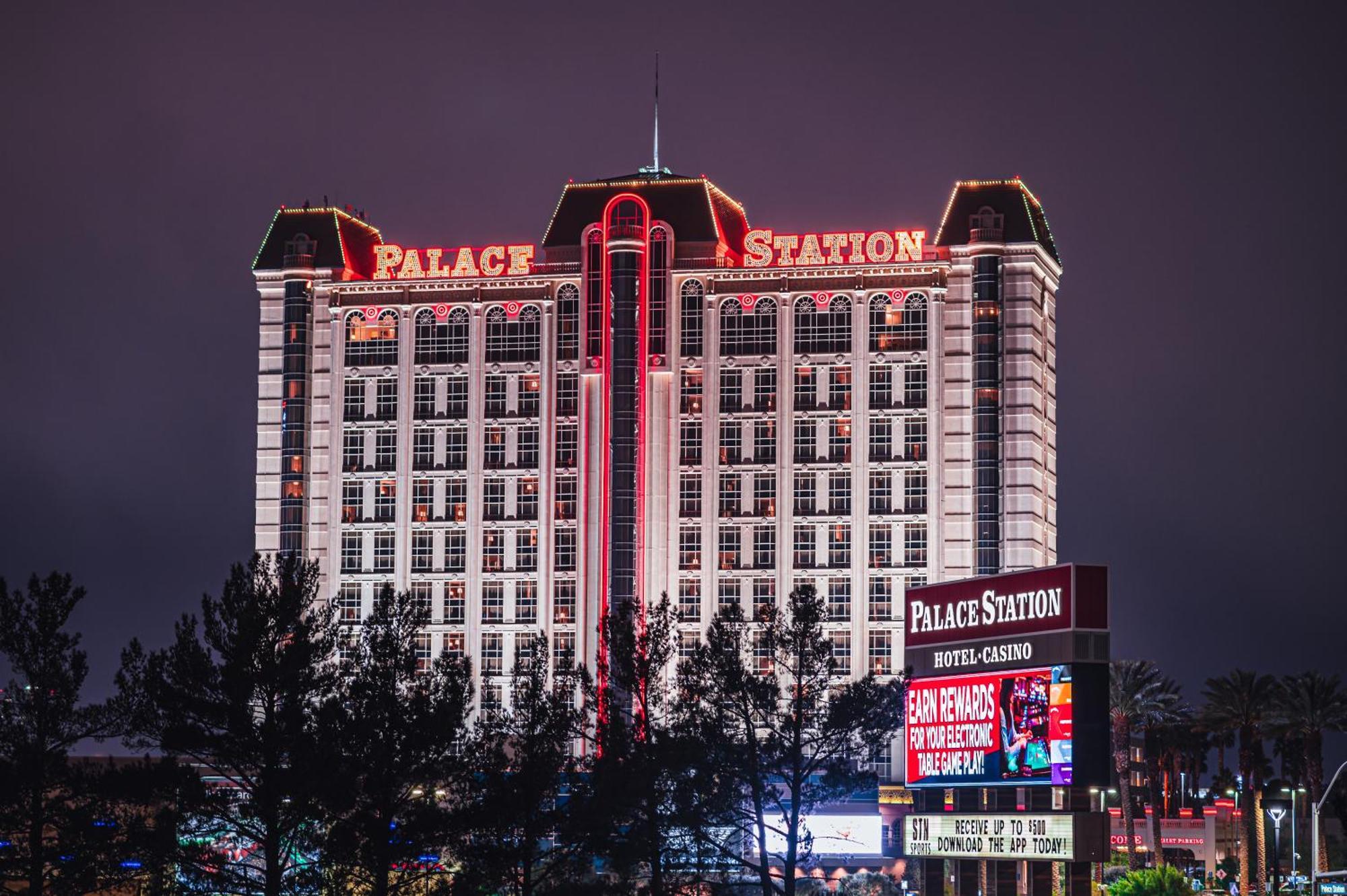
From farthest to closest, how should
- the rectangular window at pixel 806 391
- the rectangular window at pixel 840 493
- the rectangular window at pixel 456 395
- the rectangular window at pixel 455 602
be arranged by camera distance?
the rectangular window at pixel 456 395
the rectangular window at pixel 455 602
the rectangular window at pixel 806 391
the rectangular window at pixel 840 493

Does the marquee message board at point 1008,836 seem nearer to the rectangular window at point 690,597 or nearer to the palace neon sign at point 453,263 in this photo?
the rectangular window at point 690,597

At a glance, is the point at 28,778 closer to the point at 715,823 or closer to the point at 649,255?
the point at 715,823

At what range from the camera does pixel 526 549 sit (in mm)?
182500

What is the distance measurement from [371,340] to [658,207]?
86.7 ft

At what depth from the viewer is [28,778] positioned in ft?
289

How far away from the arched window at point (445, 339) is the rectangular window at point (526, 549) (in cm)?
1597

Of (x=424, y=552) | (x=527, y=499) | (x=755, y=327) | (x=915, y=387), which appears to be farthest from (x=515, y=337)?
(x=915, y=387)

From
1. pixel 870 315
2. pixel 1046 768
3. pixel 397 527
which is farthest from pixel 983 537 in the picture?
pixel 1046 768

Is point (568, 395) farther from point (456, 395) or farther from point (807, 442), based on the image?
point (807, 442)

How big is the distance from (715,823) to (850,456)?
67011 mm

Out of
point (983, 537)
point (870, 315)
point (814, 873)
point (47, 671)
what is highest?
point (870, 315)

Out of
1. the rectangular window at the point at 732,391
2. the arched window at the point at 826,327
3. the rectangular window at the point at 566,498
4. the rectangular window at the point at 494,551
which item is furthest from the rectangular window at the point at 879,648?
the rectangular window at the point at 494,551

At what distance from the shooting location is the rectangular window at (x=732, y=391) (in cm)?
18038

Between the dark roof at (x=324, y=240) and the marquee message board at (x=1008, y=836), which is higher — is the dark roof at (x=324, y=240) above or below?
above
